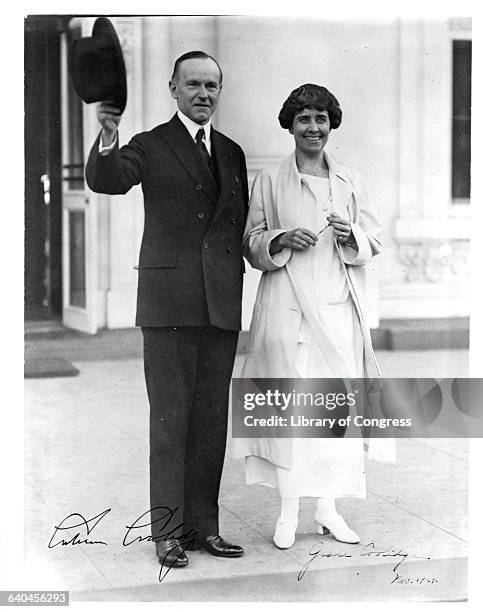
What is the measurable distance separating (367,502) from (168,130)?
158 centimetres

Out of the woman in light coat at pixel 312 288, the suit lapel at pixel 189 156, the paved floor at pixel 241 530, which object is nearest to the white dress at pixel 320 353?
the woman in light coat at pixel 312 288

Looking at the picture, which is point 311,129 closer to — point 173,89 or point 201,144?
point 201,144

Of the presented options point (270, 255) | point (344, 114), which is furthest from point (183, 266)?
point (344, 114)

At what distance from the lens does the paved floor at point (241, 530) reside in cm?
421

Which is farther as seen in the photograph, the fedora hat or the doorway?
the doorway

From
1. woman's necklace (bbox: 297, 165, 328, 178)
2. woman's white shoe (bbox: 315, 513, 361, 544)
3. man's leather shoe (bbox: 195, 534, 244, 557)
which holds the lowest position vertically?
man's leather shoe (bbox: 195, 534, 244, 557)

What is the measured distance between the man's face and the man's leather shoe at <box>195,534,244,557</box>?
1.39m

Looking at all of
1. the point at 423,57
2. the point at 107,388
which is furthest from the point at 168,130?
the point at 107,388

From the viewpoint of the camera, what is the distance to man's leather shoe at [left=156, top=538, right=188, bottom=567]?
426 centimetres
